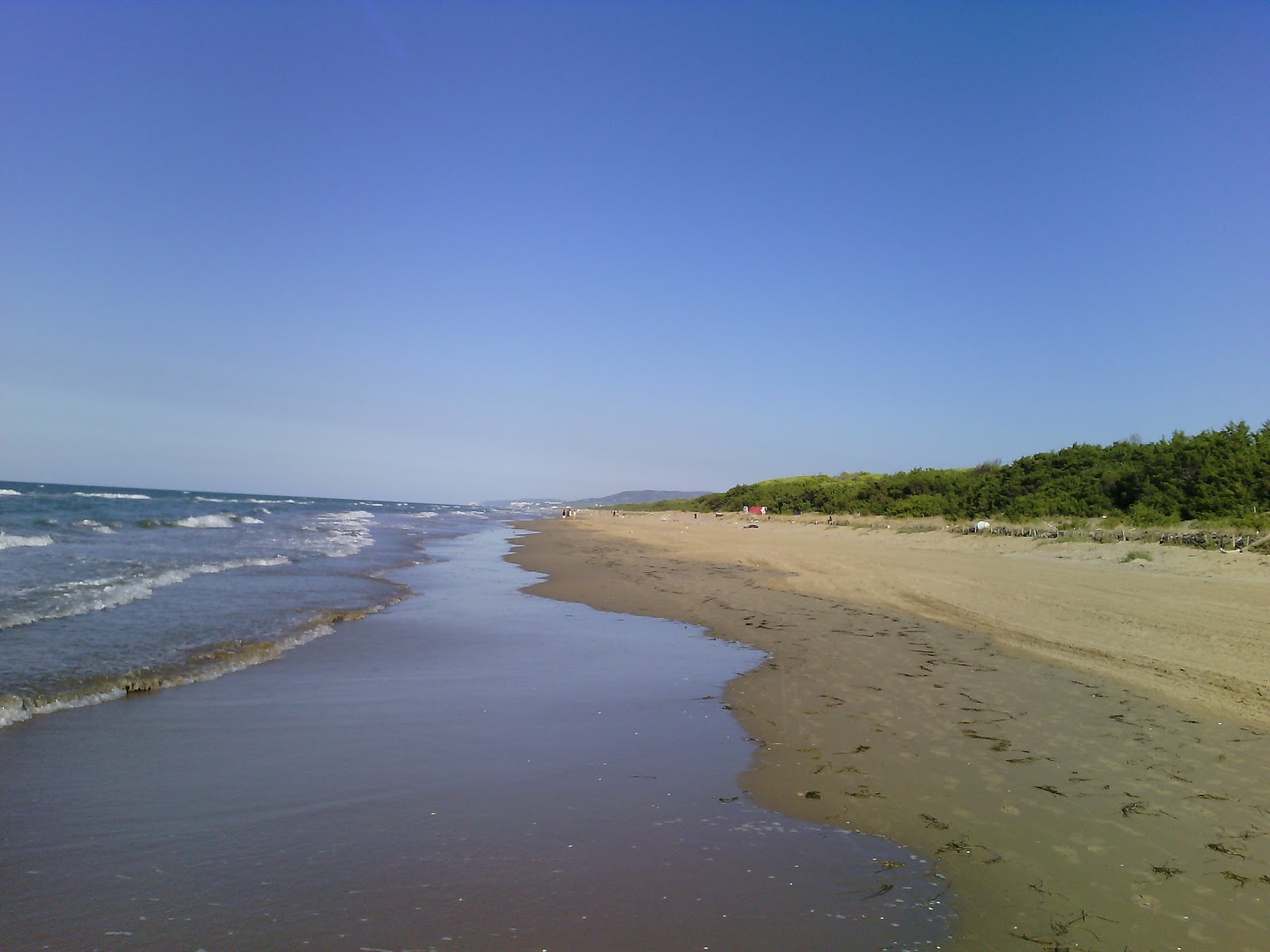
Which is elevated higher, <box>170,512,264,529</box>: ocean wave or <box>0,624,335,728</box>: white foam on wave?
<box>170,512,264,529</box>: ocean wave

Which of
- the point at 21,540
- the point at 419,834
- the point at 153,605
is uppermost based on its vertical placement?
the point at 21,540

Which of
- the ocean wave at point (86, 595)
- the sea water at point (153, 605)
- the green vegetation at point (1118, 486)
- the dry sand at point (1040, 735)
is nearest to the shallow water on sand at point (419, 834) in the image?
the dry sand at point (1040, 735)

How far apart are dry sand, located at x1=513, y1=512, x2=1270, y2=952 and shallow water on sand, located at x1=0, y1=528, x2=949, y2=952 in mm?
470

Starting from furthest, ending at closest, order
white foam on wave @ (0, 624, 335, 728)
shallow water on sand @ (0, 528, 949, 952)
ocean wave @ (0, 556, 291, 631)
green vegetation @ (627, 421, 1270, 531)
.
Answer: green vegetation @ (627, 421, 1270, 531), ocean wave @ (0, 556, 291, 631), white foam on wave @ (0, 624, 335, 728), shallow water on sand @ (0, 528, 949, 952)

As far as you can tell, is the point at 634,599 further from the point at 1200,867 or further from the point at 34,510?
the point at 34,510

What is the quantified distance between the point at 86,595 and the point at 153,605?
1.22m

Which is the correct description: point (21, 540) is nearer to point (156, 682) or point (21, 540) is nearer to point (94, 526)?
point (94, 526)

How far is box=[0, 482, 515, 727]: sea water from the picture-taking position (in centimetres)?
722

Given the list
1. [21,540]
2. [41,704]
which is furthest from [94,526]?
[41,704]

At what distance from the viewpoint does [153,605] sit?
443 inches

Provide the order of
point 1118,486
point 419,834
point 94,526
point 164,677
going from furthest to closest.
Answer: point 94,526 < point 1118,486 < point 164,677 < point 419,834

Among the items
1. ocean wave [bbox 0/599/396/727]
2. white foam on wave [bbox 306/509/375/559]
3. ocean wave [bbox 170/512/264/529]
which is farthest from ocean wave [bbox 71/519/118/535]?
ocean wave [bbox 0/599/396/727]

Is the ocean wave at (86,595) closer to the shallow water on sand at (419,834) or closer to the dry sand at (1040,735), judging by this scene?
the shallow water on sand at (419,834)

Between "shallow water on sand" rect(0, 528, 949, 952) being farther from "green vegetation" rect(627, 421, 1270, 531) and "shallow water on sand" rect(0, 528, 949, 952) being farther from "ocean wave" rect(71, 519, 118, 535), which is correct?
"ocean wave" rect(71, 519, 118, 535)
